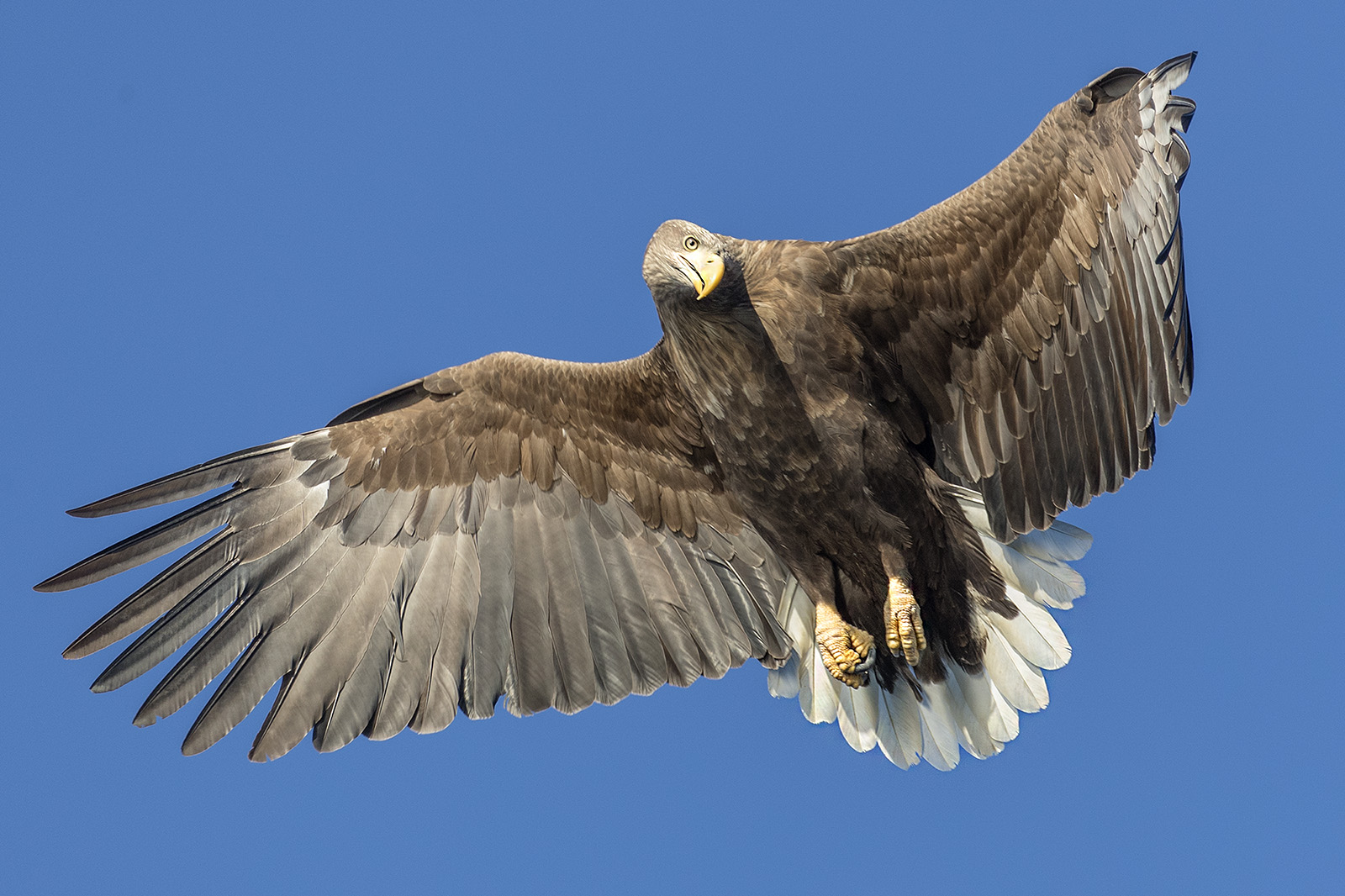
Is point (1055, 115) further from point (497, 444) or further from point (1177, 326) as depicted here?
point (497, 444)

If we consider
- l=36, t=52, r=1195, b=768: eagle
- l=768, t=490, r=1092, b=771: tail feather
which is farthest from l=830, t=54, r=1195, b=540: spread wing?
l=768, t=490, r=1092, b=771: tail feather

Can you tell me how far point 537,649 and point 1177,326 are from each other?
327 centimetres

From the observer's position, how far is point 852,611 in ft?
22.2

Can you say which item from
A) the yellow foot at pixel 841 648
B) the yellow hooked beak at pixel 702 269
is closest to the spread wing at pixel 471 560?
the yellow foot at pixel 841 648

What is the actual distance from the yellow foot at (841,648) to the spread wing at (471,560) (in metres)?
0.28

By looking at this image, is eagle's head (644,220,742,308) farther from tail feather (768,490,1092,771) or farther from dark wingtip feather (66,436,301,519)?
dark wingtip feather (66,436,301,519)

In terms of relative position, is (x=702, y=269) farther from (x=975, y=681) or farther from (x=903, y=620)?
(x=975, y=681)

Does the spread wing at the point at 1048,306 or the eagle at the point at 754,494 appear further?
the eagle at the point at 754,494

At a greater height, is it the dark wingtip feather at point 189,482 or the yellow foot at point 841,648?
the dark wingtip feather at point 189,482

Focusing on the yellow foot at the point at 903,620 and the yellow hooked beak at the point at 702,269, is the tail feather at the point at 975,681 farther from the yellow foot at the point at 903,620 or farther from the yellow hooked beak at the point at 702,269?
the yellow hooked beak at the point at 702,269

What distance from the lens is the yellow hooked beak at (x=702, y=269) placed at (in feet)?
18.9

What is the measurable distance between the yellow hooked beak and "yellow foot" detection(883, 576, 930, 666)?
1688 millimetres

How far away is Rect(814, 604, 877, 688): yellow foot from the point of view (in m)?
6.68

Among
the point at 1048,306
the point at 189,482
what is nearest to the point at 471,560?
the point at 189,482
